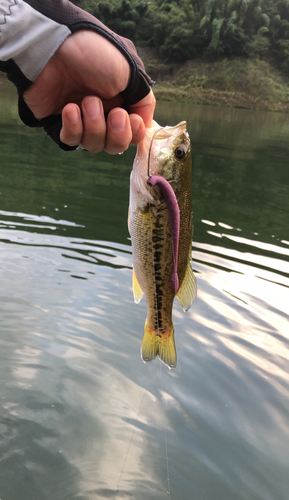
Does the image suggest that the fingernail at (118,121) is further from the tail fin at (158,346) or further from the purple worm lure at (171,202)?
the tail fin at (158,346)

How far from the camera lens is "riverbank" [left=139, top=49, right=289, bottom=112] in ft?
203

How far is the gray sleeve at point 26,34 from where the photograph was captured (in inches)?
74.4

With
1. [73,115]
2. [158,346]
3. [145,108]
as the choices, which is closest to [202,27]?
[145,108]

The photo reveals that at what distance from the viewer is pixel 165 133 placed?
7.33ft

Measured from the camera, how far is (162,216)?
2221mm

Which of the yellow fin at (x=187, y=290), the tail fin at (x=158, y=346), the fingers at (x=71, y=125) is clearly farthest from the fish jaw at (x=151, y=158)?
the tail fin at (x=158, y=346)

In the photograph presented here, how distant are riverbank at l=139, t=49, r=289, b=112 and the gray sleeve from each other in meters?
57.5

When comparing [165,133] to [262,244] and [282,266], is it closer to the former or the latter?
[282,266]

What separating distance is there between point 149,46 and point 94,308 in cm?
8492

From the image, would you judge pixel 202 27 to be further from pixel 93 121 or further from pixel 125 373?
pixel 93 121

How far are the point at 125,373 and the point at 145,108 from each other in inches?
106

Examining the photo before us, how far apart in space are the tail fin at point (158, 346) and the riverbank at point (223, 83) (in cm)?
5754

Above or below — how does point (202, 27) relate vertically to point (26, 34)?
above

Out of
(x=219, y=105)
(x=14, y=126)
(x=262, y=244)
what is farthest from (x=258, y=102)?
(x=262, y=244)
